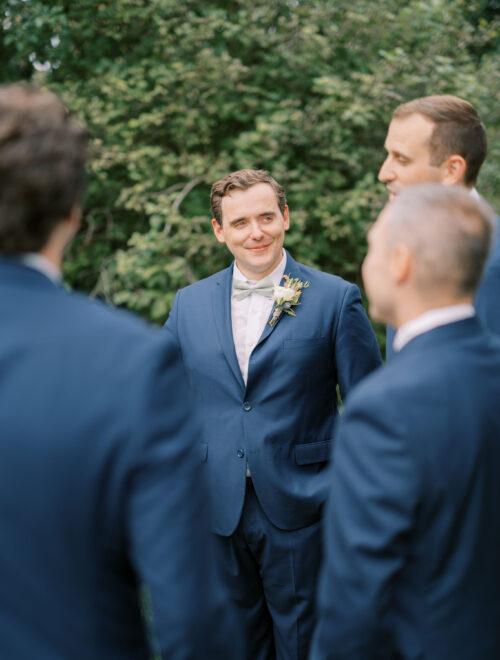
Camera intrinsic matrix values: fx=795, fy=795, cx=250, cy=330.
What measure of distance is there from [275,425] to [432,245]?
A: 1523mm

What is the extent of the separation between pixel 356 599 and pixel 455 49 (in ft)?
21.0

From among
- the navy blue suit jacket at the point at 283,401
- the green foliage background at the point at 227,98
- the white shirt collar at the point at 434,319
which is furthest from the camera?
the green foliage background at the point at 227,98

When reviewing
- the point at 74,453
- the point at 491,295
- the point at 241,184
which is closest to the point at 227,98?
the point at 241,184

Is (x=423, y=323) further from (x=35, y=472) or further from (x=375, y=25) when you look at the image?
(x=375, y=25)

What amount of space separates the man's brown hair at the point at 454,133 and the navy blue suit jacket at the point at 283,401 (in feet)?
2.22

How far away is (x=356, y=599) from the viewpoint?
177 centimetres

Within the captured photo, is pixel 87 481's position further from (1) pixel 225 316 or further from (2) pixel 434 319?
(1) pixel 225 316

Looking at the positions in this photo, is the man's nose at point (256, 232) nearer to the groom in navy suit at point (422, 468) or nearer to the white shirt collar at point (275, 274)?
the white shirt collar at point (275, 274)

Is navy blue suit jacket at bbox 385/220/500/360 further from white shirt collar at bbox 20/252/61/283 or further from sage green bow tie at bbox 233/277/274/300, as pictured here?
white shirt collar at bbox 20/252/61/283

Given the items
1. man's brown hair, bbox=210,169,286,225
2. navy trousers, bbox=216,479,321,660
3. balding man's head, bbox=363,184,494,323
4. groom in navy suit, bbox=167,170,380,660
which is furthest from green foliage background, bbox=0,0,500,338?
balding man's head, bbox=363,184,494,323

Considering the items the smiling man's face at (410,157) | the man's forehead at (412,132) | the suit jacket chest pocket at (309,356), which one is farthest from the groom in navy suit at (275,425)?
the man's forehead at (412,132)

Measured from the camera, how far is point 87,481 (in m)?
1.44

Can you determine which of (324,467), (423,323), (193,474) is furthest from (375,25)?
(193,474)

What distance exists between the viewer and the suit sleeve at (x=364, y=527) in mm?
1702
